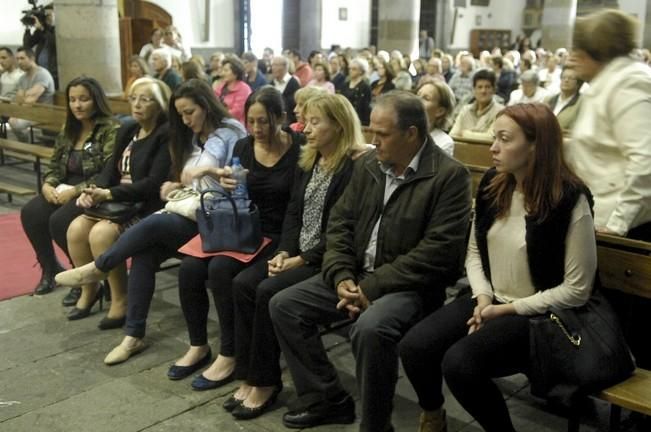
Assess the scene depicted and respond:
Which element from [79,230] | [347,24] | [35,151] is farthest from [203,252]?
[347,24]

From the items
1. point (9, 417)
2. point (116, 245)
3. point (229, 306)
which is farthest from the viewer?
point (116, 245)

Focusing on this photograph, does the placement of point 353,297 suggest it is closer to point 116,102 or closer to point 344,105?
point 344,105

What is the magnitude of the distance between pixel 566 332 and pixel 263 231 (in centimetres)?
179

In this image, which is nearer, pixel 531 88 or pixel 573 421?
pixel 573 421

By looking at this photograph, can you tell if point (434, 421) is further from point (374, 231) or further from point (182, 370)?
point (182, 370)

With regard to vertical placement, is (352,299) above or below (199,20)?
below

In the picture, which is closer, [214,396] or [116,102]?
[214,396]

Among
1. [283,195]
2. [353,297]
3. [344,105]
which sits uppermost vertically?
[344,105]

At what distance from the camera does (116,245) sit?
423 cm

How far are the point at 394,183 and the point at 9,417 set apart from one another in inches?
81.6

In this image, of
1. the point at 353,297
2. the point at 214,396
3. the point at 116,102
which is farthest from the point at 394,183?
the point at 116,102

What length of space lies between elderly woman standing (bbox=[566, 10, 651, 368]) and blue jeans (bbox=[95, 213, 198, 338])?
7.08 feet

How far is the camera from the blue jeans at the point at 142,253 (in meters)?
4.22

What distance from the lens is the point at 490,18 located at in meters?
29.3
